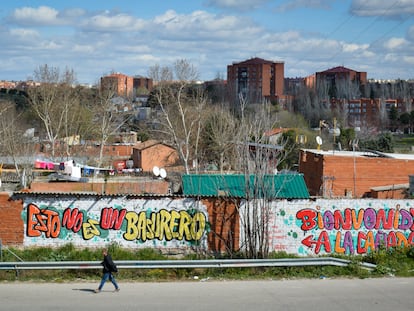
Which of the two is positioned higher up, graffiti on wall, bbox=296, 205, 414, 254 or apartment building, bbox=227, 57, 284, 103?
apartment building, bbox=227, 57, 284, 103

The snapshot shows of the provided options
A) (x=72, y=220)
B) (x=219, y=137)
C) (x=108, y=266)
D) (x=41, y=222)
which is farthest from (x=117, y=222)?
(x=219, y=137)

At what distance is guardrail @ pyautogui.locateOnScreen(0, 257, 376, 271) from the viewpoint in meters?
15.1

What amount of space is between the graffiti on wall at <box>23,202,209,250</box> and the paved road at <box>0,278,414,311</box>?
3.04 m

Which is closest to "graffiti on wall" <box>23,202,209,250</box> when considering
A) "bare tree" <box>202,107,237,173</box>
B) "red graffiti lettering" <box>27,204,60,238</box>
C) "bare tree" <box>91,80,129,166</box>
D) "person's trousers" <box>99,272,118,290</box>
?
"red graffiti lettering" <box>27,204,60,238</box>

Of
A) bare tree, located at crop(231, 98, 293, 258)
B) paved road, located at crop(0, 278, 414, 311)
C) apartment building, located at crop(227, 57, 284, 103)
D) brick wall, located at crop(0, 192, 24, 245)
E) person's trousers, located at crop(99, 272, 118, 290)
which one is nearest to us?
paved road, located at crop(0, 278, 414, 311)

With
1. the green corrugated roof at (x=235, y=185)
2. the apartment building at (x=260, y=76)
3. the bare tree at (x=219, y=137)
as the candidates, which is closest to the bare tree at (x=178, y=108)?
the bare tree at (x=219, y=137)

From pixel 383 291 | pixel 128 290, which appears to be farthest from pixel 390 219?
pixel 128 290

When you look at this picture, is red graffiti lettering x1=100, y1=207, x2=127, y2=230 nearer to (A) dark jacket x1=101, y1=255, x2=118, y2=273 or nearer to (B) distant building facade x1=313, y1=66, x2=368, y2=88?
(A) dark jacket x1=101, y1=255, x2=118, y2=273

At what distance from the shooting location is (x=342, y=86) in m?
134

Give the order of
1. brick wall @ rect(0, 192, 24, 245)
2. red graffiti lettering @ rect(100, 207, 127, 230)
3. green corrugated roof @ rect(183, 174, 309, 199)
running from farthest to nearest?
green corrugated roof @ rect(183, 174, 309, 199) → red graffiti lettering @ rect(100, 207, 127, 230) → brick wall @ rect(0, 192, 24, 245)

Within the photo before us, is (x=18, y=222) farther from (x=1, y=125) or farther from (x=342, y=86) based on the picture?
(x=342, y=86)

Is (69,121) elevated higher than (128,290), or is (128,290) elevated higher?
(69,121)

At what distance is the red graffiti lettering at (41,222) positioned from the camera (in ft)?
58.6

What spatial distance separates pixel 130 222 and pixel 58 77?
49.6 meters
